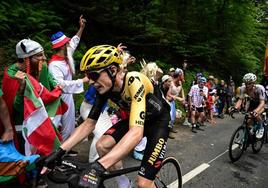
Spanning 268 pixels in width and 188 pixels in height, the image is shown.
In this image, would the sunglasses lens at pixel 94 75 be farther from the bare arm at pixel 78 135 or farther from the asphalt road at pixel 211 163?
the asphalt road at pixel 211 163

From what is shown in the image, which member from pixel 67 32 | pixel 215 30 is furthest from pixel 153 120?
pixel 215 30

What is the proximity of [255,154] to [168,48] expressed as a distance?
394 inches

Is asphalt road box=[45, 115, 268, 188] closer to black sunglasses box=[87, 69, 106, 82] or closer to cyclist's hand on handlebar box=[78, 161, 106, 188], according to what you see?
black sunglasses box=[87, 69, 106, 82]

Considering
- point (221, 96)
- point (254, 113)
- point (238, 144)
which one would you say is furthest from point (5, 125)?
point (221, 96)

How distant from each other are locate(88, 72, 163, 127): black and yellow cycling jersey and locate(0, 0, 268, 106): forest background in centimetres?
554

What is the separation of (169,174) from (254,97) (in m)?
4.38

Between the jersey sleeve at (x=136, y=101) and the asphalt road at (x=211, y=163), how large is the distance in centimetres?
242

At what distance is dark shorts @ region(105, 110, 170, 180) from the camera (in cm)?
350

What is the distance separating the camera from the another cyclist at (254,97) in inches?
289

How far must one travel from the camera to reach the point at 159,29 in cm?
1501

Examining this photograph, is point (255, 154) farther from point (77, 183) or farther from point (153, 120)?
point (77, 183)

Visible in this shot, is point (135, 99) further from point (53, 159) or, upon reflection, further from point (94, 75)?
point (53, 159)

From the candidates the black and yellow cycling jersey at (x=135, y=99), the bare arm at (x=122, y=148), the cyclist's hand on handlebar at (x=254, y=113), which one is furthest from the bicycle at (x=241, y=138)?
the bare arm at (x=122, y=148)

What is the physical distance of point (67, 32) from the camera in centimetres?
1108
